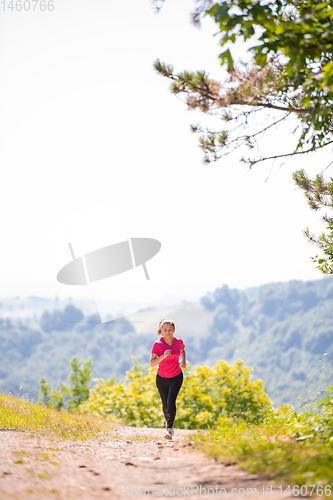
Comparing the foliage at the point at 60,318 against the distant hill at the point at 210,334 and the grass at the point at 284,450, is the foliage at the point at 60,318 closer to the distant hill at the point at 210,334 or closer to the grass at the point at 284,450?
the distant hill at the point at 210,334

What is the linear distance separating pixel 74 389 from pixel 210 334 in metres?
164

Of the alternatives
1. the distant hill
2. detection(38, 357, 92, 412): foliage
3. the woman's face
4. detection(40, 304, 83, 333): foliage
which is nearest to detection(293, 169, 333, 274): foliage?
the woman's face

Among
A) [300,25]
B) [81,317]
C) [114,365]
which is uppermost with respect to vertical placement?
[81,317]

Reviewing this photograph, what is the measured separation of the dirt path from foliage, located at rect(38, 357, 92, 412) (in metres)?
7.49

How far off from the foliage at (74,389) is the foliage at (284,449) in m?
8.00

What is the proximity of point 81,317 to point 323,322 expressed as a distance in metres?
99.9

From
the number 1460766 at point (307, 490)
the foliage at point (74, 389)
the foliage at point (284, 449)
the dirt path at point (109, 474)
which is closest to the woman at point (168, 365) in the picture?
the foliage at point (284, 449)

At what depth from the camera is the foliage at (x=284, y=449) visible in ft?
9.65

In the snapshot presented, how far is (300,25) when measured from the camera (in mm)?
3123

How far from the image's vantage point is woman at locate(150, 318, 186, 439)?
217 inches

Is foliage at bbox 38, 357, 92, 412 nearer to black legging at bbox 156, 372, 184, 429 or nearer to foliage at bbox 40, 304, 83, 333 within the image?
black legging at bbox 156, 372, 184, 429

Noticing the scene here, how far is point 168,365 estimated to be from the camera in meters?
5.61

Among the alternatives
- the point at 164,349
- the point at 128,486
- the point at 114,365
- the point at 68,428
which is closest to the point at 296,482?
the point at 128,486

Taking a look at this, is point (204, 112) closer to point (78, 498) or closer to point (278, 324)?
point (78, 498)
